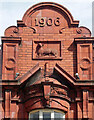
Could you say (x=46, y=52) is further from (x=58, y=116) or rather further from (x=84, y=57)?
(x=58, y=116)

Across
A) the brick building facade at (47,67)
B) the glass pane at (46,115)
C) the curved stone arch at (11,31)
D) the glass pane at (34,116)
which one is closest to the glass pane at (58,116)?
the brick building facade at (47,67)

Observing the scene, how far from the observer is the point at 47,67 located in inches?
1152

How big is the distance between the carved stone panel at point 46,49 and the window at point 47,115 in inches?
139

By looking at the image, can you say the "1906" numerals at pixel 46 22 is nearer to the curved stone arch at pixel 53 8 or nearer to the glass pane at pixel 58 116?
the curved stone arch at pixel 53 8

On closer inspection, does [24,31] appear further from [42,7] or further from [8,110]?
[8,110]

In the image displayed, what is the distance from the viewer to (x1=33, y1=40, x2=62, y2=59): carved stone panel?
97.7 feet

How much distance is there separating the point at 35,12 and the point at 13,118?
7264mm

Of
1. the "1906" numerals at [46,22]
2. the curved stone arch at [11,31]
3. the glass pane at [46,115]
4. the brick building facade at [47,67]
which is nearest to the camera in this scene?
the glass pane at [46,115]

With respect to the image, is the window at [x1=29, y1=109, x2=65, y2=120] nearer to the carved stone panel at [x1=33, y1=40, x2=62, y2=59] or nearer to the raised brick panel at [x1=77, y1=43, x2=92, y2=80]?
the raised brick panel at [x1=77, y1=43, x2=92, y2=80]

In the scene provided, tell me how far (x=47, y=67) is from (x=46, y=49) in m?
1.27

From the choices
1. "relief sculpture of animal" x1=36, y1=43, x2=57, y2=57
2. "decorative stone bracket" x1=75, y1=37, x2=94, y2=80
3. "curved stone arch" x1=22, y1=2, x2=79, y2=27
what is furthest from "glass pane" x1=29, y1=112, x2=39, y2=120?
"curved stone arch" x1=22, y1=2, x2=79, y2=27

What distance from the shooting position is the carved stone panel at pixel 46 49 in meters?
29.8

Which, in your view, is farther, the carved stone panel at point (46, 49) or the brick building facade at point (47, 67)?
the carved stone panel at point (46, 49)

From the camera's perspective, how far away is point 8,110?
2828 cm
